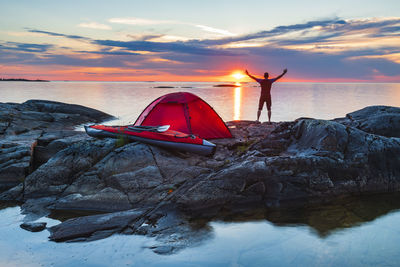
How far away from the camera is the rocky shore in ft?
23.5

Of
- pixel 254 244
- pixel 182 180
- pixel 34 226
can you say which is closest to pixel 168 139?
pixel 182 180

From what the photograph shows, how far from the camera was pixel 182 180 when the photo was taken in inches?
346

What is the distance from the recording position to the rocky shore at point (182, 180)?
283 inches

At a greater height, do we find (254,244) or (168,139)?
(168,139)

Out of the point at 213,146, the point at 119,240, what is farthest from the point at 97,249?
the point at 213,146

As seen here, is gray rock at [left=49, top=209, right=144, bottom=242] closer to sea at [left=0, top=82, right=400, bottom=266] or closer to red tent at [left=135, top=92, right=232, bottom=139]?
sea at [left=0, top=82, right=400, bottom=266]

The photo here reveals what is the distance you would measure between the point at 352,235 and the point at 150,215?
4733mm

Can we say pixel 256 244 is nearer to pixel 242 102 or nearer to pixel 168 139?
pixel 168 139

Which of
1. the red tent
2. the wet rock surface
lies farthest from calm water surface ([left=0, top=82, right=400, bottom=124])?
the red tent

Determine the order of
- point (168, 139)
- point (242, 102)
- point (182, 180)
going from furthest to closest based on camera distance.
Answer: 1. point (242, 102)
2. point (168, 139)
3. point (182, 180)

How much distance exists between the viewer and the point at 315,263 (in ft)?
19.3

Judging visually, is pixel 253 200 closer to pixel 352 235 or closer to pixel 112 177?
pixel 352 235

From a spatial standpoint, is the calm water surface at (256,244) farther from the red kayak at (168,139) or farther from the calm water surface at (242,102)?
the calm water surface at (242,102)

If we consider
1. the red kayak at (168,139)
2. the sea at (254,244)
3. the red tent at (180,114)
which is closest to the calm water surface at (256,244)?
the sea at (254,244)
